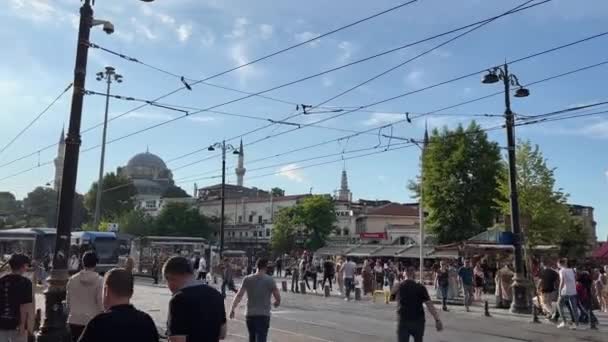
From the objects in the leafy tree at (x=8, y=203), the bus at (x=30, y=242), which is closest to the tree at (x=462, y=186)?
the bus at (x=30, y=242)

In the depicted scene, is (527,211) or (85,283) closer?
(85,283)

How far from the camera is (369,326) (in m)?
15.1

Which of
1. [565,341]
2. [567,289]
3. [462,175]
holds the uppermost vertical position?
[462,175]

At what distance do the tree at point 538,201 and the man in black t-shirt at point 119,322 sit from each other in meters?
36.9

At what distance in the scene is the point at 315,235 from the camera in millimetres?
74875

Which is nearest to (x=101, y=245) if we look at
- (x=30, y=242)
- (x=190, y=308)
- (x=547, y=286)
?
(x=30, y=242)

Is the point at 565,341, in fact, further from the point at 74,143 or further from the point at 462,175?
the point at 462,175

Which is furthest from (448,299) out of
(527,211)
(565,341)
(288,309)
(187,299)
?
(187,299)

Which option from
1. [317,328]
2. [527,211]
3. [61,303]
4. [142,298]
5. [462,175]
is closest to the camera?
[61,303]

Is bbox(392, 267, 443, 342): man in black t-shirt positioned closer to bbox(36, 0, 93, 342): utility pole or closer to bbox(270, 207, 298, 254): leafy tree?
bbox(36, 0, 93, 342): utility pole

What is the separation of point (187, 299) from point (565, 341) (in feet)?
36.3

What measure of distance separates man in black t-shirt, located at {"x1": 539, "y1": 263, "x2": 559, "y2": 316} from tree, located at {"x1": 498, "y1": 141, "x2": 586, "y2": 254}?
21426 millimetres

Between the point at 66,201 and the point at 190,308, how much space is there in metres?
6.32

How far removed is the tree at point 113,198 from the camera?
9650 centimetres
